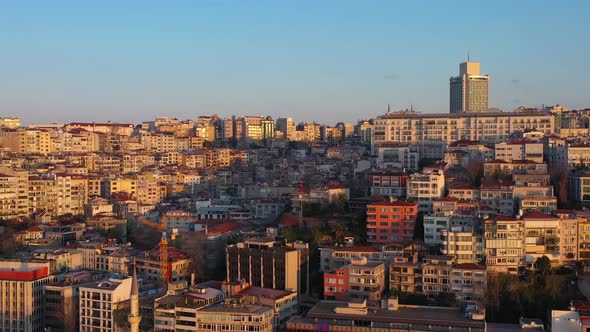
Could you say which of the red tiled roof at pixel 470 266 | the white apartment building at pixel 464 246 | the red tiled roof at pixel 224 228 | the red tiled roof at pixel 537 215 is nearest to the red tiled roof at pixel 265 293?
the red tiled roof at pixel 470 266

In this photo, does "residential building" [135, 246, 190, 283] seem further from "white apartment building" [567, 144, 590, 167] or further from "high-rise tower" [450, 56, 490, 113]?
"high-rise tower" [450, 56, 490, 113]

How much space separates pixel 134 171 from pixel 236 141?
12004 mm

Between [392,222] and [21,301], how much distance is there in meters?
7.31

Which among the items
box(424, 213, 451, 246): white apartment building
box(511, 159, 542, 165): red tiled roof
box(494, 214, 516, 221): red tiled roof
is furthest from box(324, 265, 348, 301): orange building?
box(511, 159, 542, 165): red tiled roof

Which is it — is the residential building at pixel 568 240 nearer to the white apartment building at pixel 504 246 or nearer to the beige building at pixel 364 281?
the white apartment building at pixel 504 246

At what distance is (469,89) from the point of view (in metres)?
41.4

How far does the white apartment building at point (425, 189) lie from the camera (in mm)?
17547

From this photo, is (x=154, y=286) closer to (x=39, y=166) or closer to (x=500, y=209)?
(x=500, y=209)

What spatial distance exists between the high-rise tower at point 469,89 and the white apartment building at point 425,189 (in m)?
23.6

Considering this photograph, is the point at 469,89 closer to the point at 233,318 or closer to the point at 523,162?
the point at 523,162

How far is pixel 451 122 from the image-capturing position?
2573 cm

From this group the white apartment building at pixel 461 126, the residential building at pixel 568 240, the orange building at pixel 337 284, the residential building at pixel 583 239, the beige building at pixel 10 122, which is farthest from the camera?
the beige building at pixel 10 122

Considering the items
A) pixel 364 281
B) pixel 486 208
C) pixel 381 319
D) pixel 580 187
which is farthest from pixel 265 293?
pixel 580 187

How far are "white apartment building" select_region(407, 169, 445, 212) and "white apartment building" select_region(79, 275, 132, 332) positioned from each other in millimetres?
6991
